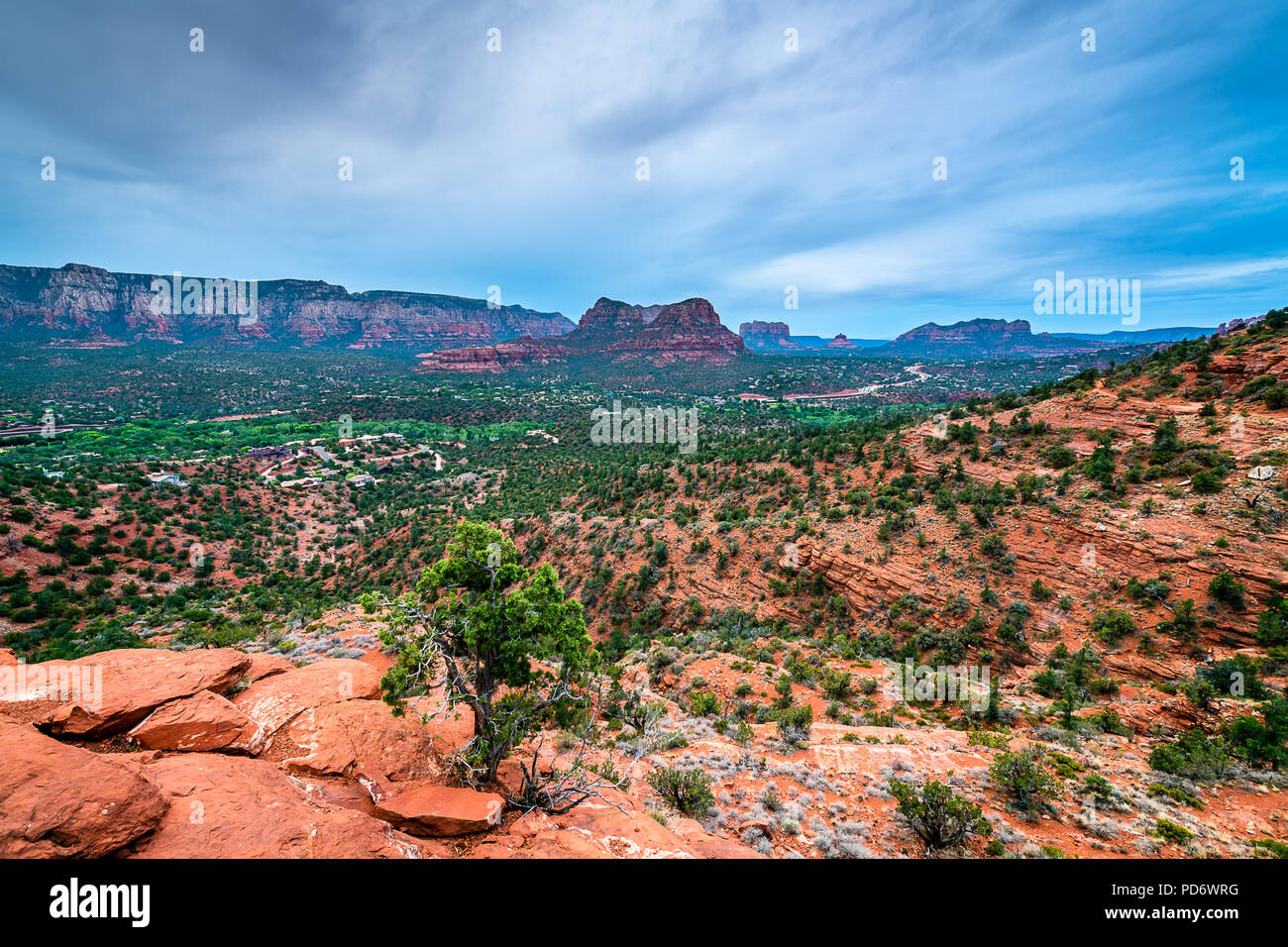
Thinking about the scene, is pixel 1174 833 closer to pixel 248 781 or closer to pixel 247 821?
pixel 247 821

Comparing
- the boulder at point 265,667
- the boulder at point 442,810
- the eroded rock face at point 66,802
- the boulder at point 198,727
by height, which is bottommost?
the boulder at point 442,810

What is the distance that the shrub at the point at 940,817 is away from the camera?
735 cm

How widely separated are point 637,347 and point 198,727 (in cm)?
16978

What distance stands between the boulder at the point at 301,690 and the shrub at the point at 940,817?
11.5m

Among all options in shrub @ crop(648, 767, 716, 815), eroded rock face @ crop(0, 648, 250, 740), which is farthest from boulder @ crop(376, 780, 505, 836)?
eroded rock face @ crop(0, 648, 250, 740)

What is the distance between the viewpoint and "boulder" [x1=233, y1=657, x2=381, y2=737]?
8.44 meters

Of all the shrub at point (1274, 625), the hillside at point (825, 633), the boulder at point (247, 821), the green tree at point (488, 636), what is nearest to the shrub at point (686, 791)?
the hillside at point (825, 633)

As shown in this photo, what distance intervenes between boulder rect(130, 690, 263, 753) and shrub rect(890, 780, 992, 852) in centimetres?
1186

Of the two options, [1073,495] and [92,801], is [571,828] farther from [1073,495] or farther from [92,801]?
[1073,495]

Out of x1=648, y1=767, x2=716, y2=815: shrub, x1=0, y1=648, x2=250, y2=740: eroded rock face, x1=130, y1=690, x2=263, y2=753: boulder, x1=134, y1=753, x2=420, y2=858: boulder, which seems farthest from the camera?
x1=648, y1=767, x2=716, y2=815: shrub

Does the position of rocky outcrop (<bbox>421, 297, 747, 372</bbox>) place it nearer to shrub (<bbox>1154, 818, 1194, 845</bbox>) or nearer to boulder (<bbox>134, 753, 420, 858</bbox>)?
shrub (<bbox>1154, 818, 1194, 845</bbox>)

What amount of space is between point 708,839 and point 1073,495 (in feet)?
68.6

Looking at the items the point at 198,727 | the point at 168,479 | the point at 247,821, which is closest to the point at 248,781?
the point at 247,821

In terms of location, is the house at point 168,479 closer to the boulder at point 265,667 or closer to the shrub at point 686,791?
the boulder at point 265,667
